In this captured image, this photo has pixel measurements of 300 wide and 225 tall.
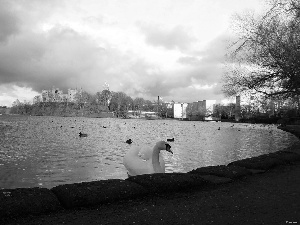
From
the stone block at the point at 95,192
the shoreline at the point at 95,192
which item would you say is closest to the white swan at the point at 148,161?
the shoreline at the point at 95,192

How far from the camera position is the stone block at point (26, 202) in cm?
471

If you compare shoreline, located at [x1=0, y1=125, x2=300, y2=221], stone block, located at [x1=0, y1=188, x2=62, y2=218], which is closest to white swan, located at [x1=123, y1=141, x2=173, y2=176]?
shoreline, located at [x1=0, y1=125, x2=300, y2=221]

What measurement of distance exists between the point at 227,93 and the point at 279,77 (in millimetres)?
4428

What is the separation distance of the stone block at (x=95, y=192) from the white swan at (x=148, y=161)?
418 centimetres

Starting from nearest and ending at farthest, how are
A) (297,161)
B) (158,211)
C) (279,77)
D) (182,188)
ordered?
1. (158,211)
2. (182,188)
3. (297,161)
4. (279,77)

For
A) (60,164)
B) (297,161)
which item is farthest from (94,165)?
(297,161)

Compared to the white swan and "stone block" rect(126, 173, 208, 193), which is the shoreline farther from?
the white swan

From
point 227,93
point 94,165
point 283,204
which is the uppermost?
point 227,93

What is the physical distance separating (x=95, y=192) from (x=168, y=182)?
1734mm

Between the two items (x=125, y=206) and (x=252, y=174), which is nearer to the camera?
(x=125, y=206)

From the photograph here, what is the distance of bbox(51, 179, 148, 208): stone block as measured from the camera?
5.35m

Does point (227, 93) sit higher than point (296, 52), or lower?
lower

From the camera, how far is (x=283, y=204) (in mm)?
5805

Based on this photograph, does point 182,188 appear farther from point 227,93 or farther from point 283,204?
point 227,93
